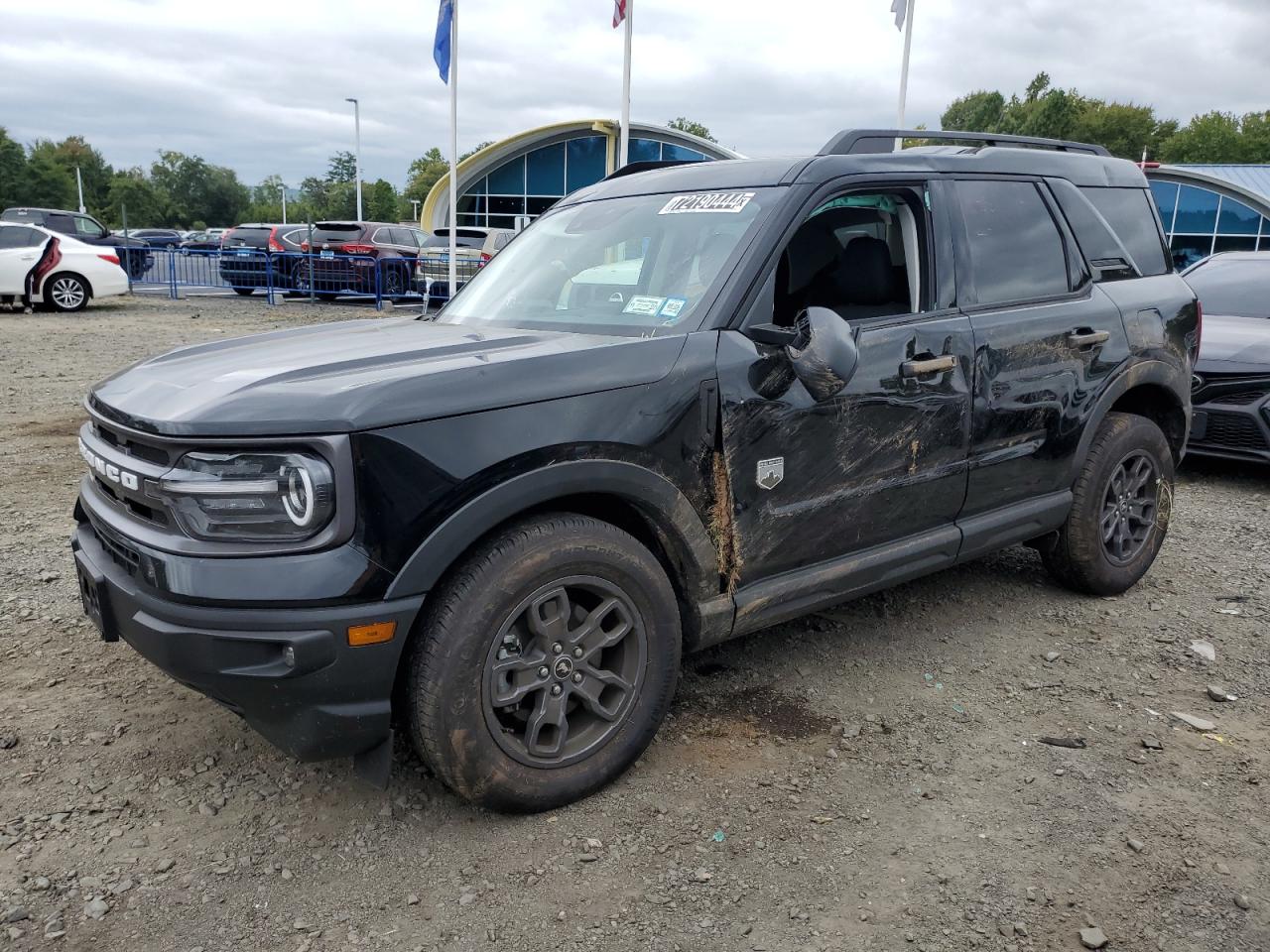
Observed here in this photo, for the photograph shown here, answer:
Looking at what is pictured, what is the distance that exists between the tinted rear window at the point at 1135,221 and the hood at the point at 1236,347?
2.16 meters

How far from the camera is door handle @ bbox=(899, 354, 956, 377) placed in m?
3.39

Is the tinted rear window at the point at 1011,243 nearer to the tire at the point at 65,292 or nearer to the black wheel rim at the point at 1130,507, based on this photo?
the black wheel rim at the point at 1130,507

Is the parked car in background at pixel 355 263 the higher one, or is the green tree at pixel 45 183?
the green tree at pixel 45 183

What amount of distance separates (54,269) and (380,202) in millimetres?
76116

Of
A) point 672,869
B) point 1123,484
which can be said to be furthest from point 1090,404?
point 672,869

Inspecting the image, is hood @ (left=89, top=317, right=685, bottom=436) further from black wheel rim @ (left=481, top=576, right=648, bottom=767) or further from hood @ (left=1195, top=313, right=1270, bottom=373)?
hood @ (left=1195, top=313, right=1270, bottom=373)

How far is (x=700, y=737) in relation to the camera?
3240 mm

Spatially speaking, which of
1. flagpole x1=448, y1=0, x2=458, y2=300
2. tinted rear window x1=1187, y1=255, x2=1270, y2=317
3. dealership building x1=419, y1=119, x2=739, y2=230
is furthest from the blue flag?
dealership building x1=419, y1=119, x2=739, y2=230

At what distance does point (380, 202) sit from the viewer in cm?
8794

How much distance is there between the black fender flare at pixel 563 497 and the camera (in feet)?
7.92

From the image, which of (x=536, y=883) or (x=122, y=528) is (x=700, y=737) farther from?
(x=122, y=528)

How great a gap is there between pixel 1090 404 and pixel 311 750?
3357mm

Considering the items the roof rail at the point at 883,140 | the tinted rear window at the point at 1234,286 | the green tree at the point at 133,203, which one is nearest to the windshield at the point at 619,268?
the roof rail at the point at 883,140

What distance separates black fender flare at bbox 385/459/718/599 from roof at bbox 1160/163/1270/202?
118ft
